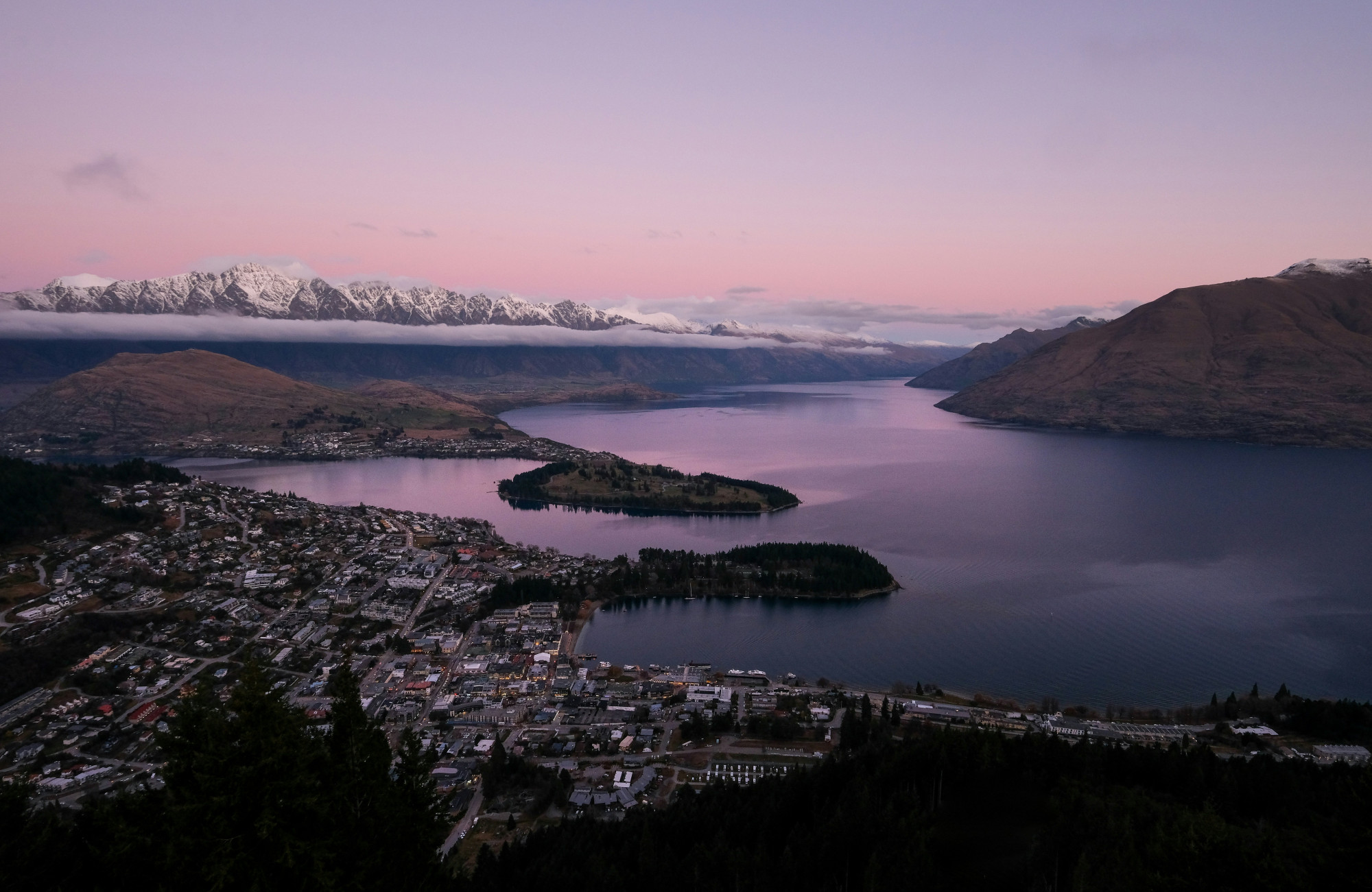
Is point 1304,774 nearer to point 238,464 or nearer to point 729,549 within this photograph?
point 729,549

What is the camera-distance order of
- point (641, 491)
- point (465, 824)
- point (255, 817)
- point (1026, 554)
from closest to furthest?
1. point (255, 817)
2. point (465, 824)
3. point (1026, 554)
4. point (641, 491)

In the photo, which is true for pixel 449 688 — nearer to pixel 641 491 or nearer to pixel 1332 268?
pixel 641 491

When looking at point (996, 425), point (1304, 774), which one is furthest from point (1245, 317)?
point (1304, 774)

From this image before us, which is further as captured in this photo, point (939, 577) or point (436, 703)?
point (939, 577)

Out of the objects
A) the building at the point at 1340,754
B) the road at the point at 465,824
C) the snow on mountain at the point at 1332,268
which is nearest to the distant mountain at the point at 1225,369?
the snow on mountain at the point at 1332,268

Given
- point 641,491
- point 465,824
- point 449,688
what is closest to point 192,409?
point 641,491

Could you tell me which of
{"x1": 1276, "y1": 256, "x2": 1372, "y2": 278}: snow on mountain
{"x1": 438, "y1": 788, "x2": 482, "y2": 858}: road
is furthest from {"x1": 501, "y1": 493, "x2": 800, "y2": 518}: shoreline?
{"x1": 1276, "y1": 256, "x2": 1372, "y2": 278}: snow on mountain
